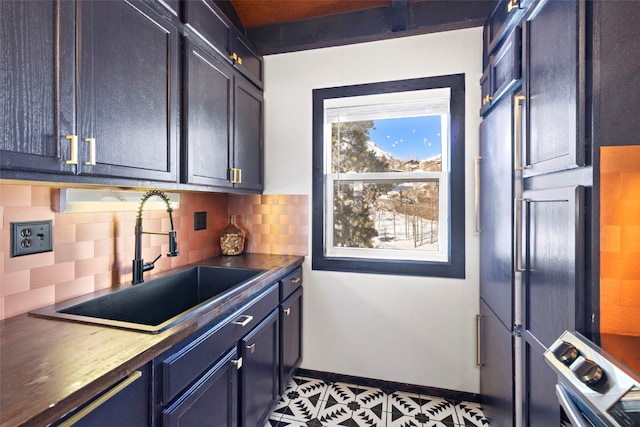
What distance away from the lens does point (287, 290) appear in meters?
1.94

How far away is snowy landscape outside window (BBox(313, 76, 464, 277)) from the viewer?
209cm

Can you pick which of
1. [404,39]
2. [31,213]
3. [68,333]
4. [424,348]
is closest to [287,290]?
[424,348]

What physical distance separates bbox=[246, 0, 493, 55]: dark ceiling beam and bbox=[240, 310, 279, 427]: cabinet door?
1.89 meters

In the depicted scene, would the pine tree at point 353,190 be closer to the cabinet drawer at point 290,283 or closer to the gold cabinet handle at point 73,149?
the cabinet drawer at point 290,283

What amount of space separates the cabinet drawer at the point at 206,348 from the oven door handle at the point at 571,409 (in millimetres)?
1126

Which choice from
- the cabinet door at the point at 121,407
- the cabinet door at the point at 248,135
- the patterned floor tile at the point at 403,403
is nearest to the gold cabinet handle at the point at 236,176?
the cabinet door at the point at 248,135

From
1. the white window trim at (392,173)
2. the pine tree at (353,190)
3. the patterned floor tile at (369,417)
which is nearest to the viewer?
the patterned floor tile at (369,417)

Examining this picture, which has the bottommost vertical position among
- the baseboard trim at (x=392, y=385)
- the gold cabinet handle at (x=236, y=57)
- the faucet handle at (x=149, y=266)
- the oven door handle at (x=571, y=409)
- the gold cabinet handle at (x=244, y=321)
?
the baseboard trim at (x=392, y=385)

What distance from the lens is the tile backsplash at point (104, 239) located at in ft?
3.49

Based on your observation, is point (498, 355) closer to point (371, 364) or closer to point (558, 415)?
point (558, 415)

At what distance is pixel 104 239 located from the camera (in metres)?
1.40

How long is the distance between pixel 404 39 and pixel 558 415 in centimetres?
215

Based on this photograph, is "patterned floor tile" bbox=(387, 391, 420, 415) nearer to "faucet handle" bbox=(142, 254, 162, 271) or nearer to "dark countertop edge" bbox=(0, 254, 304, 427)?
"dark countertop edge" bbox=(0, 254, 304, 427)

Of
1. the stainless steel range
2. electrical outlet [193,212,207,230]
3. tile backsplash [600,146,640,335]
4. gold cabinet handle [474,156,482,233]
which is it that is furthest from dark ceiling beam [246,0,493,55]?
the stainless steel range
